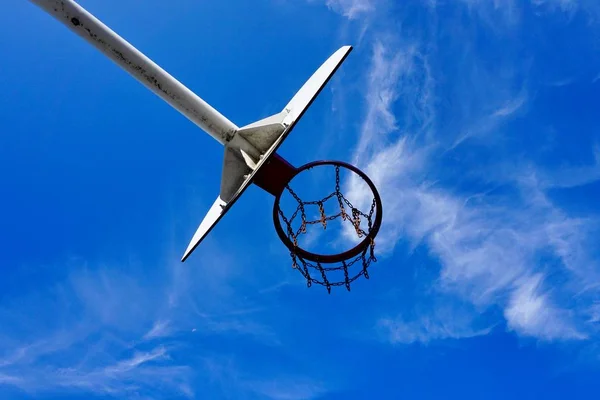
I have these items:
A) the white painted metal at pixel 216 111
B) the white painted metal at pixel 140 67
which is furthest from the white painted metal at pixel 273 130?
the white painted metal at pixel 140 67

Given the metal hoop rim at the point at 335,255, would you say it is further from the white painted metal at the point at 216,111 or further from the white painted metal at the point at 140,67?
the white painted metal at the point at 140,67

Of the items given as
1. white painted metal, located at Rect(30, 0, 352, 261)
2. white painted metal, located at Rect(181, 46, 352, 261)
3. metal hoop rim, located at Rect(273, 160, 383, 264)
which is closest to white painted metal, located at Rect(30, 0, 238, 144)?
white painted metal, located at Rect(30, 0, 352, 261)

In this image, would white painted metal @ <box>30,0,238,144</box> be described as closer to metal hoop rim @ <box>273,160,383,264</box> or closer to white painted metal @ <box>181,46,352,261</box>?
white painted metal @ <box>181,46,352,261</box>

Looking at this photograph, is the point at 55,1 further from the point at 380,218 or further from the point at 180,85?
the point at 380,218

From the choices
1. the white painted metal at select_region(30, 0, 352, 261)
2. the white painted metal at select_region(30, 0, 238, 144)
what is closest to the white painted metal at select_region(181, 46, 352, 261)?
the white painted metal at select_region(30, 0, 352, 261)

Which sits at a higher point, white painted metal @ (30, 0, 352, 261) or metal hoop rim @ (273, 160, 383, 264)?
white painted metal @ (30, 0, 352, 261)

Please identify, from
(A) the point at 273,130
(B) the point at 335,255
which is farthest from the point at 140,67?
(B) the point at 335,255

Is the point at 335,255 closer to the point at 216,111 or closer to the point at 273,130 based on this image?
the point at 273,130
